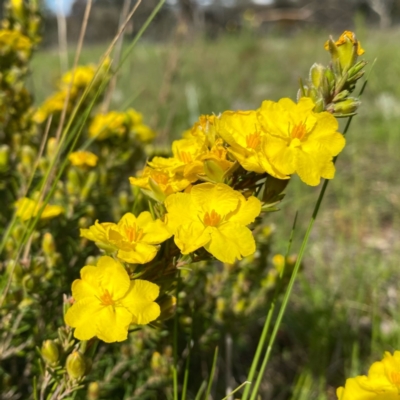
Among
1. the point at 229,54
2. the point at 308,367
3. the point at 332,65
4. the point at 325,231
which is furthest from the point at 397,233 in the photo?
the point at 229,54

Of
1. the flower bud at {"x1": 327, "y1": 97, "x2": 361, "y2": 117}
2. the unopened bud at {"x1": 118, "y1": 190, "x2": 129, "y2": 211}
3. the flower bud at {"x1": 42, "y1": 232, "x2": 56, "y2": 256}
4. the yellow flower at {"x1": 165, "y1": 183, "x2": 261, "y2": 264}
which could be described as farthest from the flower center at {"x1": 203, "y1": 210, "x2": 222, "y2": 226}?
the unopened bud at {"x1": 118, "y1": 190, "x2": 129, "y2": 211}

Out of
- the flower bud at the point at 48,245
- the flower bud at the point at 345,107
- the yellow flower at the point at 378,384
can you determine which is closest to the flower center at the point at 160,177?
the flower bud at the point at 345,107

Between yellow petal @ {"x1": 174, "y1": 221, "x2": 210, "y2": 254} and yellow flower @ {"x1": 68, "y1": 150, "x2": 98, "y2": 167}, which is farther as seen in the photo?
yellow flower @ {"x1": 68, "y1": 150, "x2": 98, "y2": 167}

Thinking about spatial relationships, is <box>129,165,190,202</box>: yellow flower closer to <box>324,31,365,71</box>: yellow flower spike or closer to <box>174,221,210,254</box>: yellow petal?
<box>174,221,210,254</box>: yellow petal

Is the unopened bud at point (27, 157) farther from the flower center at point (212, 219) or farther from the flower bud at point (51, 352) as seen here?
the flower center at point (212, 219)

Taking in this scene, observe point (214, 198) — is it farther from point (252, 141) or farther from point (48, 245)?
point (48, 245)

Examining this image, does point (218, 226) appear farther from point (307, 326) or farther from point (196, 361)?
point (307, 326)
